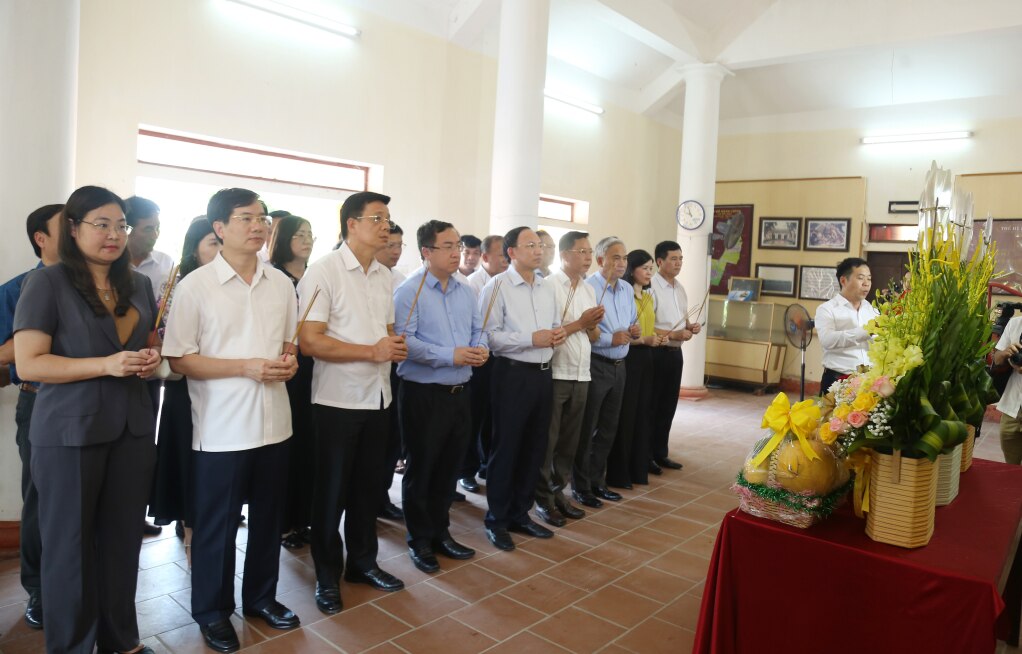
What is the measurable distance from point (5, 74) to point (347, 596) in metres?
2.99

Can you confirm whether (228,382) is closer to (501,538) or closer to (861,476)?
(501,538)

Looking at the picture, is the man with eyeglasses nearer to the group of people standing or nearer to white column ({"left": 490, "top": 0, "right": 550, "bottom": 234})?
the group of people standing

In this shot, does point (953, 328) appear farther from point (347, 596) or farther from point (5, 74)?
point (5, 74)

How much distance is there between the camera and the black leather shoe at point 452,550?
3619 millimetres

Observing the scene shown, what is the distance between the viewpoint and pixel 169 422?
3.21 m

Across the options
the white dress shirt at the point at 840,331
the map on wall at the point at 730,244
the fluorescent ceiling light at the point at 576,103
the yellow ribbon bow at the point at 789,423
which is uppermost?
the fluorescent ceiling light at the point at 576,103

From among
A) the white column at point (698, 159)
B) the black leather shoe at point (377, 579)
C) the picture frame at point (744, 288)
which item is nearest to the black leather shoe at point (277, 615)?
the black leather shoe at point (377, 579)

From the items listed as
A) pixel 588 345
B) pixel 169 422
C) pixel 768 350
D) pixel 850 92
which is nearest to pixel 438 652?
pixel 169 422

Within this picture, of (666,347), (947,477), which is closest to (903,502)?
(947,477)

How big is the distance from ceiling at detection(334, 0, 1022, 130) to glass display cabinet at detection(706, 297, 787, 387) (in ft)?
9.52

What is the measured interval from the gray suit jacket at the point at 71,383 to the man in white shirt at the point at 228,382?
9.4 inches

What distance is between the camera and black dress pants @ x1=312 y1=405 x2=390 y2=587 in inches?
117

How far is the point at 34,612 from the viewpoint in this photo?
2.77 meters

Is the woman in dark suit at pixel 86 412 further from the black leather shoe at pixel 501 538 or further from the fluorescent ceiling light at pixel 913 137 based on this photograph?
the fluorescent ceiling light at pixel 913 137
